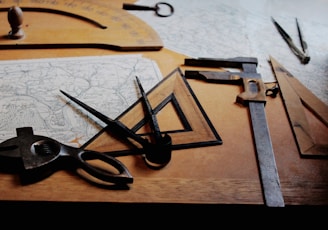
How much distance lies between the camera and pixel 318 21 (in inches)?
70.6

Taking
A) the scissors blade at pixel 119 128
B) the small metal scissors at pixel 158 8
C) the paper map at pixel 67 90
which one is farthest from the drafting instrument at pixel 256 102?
the small metal scissors at pixel 158 8

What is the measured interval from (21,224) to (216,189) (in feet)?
1.56

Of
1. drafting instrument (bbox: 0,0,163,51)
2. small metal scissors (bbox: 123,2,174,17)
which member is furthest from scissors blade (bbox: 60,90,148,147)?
small metal scissors (bbox: 123,2,174,17)

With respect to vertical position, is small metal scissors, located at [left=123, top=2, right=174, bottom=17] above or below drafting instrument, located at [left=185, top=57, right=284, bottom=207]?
above

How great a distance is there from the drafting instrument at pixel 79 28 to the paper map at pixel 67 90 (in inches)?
3.4

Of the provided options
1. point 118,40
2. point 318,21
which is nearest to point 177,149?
point 118,40

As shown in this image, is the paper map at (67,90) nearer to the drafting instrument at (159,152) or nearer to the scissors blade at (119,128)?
the scissors blade at (119,128)

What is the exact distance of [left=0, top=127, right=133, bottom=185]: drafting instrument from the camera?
863 mm

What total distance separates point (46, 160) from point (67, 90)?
1.13ft

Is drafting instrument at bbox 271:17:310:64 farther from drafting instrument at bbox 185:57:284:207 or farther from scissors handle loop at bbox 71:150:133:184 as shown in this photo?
scissors handle loop at bbox 71:150:133:184

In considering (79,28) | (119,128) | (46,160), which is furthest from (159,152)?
(79,28)

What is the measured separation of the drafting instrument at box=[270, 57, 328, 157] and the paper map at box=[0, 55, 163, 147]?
0.39m

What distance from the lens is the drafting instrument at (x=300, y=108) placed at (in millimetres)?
1036

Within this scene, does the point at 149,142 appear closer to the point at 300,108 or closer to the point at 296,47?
the point at 300,108
